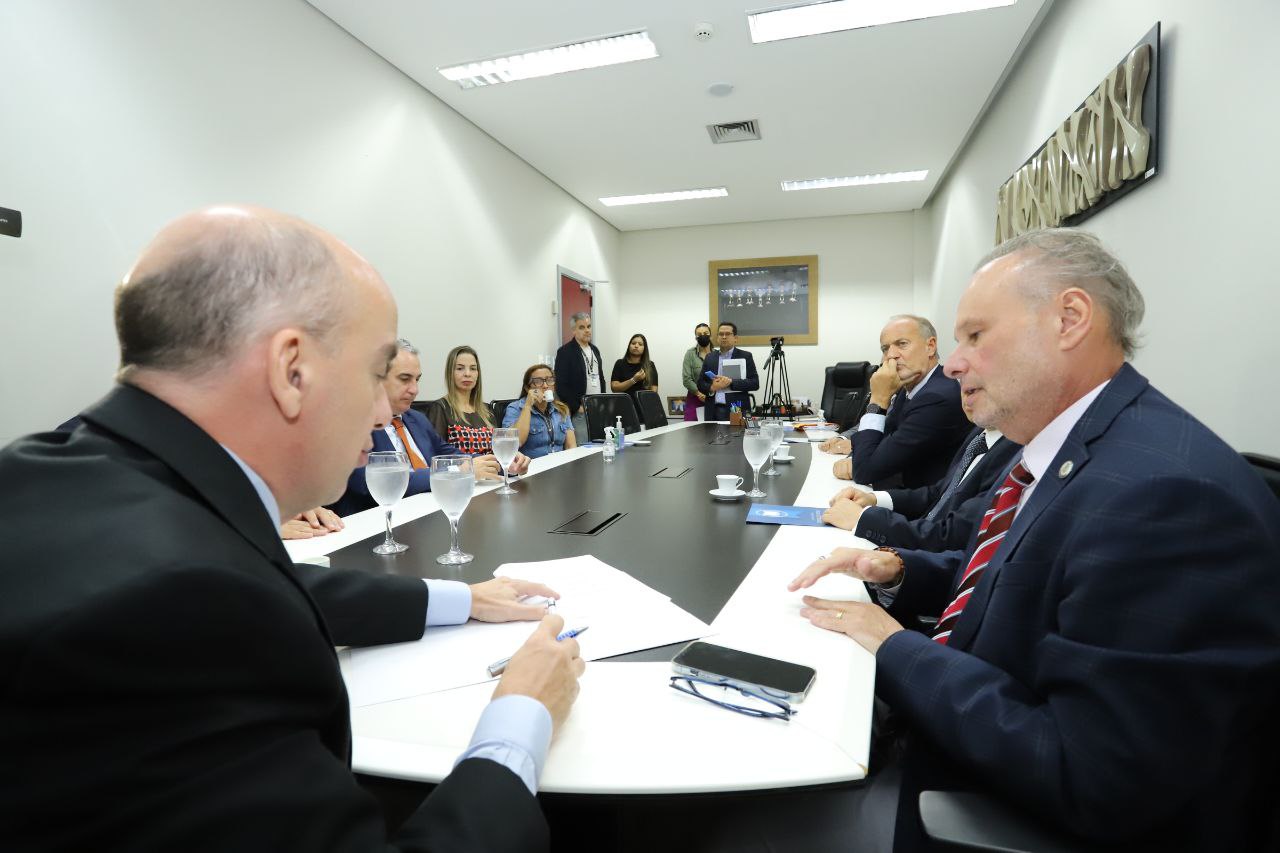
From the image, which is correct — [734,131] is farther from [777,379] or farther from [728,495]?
[728,495]

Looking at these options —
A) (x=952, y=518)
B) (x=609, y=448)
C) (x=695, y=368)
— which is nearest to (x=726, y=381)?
(x=695, y=368)

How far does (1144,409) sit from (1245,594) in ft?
0.96

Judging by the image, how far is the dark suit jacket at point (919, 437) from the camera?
2322 mm

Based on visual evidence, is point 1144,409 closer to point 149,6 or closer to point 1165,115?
point 1165,115

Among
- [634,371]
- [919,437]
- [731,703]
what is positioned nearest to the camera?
[731,703]

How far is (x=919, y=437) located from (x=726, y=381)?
3.56 meters

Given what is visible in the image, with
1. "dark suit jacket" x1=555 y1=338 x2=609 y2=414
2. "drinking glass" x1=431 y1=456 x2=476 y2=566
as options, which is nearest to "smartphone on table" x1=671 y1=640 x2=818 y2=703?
"drinking glass" x1=431 y1=456 x2=476 y2=566

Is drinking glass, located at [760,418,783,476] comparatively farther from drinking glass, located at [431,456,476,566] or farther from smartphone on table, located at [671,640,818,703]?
smartphone on table, located at [671,640,818,703]

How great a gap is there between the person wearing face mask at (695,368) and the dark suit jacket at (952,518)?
4930 mm

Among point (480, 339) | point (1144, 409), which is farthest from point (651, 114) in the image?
point (1144, 409)

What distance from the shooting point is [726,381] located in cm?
585

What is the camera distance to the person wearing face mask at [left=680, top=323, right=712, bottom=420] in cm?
727

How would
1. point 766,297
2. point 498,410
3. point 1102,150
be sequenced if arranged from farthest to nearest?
point 766,297 → point 498,410 → point 1102,150

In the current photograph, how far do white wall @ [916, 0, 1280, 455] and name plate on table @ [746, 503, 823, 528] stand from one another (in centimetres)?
150
